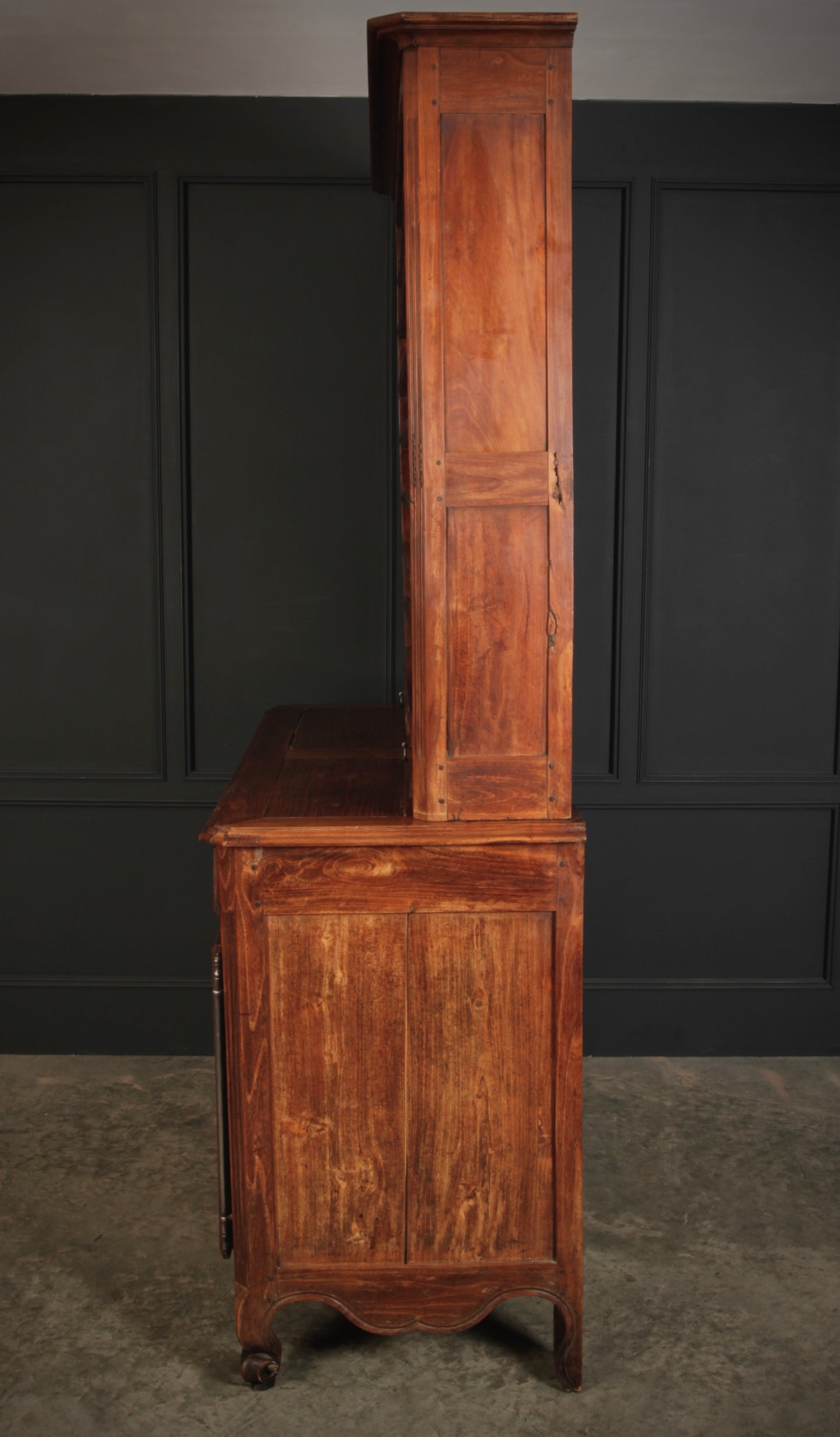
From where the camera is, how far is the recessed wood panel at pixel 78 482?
3.67m

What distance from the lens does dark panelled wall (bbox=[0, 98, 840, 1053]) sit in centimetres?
367

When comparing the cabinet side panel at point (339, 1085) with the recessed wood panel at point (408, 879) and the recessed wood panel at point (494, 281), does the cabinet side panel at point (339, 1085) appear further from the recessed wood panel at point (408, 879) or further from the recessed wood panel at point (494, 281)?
the recessed wood panel at point (494, 281)

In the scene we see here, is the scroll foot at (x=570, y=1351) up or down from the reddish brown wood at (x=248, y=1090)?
down

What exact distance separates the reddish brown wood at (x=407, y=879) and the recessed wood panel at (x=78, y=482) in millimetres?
1706

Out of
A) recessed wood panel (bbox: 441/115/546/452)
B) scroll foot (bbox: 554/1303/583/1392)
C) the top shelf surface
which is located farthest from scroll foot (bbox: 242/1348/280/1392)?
recessed wood panel (bbox: 441/115/546/452)

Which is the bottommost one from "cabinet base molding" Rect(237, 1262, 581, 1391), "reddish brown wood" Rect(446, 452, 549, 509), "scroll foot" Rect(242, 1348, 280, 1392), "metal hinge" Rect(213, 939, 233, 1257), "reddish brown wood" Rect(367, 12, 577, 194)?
"scroll foot" Rect(242, 1348, 280, 1392)

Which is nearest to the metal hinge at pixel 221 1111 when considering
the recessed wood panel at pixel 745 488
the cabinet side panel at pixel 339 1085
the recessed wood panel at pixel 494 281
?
the cabinet side panel at pixel 339 1085

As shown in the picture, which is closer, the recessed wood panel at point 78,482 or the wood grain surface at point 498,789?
the wood grain surface at point 498,789

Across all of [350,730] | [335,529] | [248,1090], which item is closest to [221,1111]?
[248,1090]

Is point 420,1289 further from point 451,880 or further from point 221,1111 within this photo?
point 451,880

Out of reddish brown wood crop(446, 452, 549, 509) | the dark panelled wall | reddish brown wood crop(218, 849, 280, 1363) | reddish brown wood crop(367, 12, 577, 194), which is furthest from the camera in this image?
the dark panelled wall

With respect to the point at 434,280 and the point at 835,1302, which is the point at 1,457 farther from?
the point at 835,1302

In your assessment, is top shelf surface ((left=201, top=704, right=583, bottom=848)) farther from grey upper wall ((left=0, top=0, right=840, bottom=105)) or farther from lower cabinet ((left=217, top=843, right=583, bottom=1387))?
grey upper wall ((left=0, top=0, right=840, bottom=105))

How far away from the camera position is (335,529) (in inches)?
149
